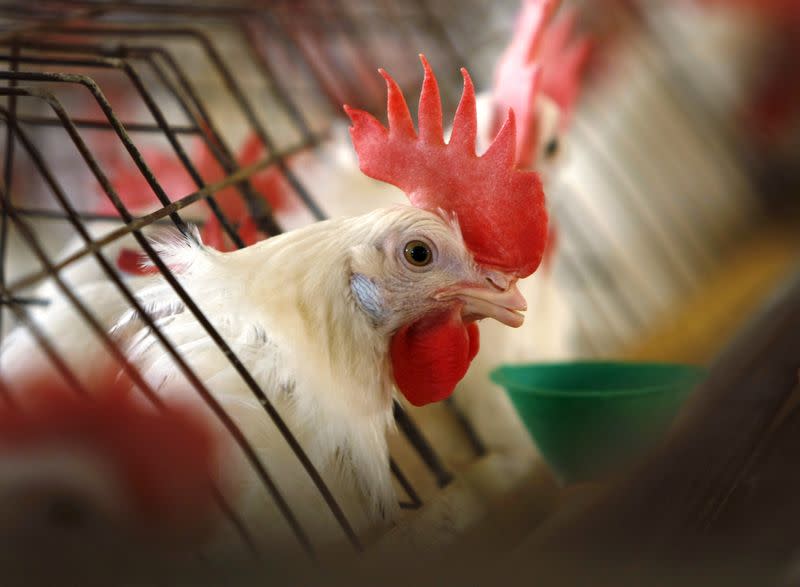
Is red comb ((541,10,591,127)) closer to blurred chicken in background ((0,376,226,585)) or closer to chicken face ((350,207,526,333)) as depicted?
chicken face ((350,207,526,333))

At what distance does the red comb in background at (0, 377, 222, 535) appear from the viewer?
1.52ft

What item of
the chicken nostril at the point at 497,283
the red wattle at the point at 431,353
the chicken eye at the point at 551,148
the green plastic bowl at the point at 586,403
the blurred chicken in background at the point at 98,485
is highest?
the chicken eye at the point at 551,148

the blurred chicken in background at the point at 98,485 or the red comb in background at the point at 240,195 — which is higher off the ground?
the red comb in background at the point at 240,195

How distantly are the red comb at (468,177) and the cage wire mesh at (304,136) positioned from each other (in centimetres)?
17

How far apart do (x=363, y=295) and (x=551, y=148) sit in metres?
0.69

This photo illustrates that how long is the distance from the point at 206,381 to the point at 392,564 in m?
0.33

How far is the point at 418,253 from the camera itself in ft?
2.23

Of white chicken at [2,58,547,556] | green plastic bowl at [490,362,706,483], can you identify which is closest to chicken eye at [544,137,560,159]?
green plastic bowl at [490,362,706,483]

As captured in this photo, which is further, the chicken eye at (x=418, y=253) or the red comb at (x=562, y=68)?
the red comb at (x=562, y=68)

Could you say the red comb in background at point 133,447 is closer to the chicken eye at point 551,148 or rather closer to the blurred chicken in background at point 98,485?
the blurred chicken in background at point 98,485

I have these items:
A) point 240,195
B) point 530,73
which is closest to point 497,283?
point 240,195

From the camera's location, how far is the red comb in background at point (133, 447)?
0.46 metres

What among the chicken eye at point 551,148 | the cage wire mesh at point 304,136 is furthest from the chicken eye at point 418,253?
the chicken eye at point 551,148

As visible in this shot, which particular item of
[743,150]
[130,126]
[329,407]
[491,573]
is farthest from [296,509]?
[743,150]
